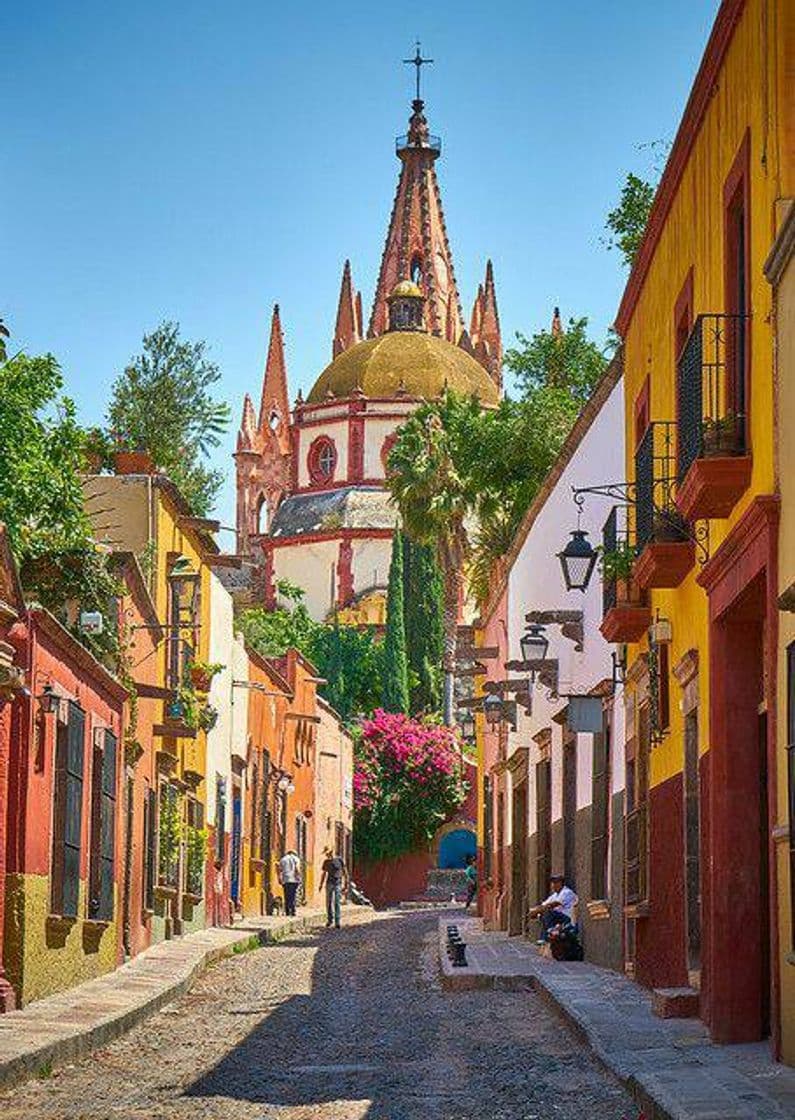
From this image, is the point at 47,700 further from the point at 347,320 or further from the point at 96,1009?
the point at 347,320

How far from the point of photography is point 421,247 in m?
115

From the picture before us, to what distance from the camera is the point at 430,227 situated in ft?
377

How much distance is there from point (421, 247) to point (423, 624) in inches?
1549

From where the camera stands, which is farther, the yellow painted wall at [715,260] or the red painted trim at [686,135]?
the red painted trim at [686,135]

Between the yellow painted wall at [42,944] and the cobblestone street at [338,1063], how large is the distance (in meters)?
0.97

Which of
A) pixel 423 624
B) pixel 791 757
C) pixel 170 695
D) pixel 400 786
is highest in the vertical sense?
pixel 423 624

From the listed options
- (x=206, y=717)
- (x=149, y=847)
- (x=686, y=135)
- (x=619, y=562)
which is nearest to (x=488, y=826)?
(x=206, y=717)

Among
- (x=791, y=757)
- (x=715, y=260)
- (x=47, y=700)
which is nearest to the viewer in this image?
(x=791, y=757)

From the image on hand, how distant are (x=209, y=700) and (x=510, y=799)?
16.3ft

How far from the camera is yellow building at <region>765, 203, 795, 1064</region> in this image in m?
11.8

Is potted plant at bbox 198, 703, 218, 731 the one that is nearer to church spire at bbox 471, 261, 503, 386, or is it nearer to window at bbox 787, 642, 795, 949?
window at bbox 787, 642, 795, 949

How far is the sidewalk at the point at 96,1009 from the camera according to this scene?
13859mm

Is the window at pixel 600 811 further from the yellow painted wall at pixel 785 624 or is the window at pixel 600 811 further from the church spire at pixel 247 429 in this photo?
the church spire at pixel 247 429

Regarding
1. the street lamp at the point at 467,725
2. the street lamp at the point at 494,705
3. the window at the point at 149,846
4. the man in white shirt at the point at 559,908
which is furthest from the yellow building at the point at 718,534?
the street lamp at the point at 467,725
